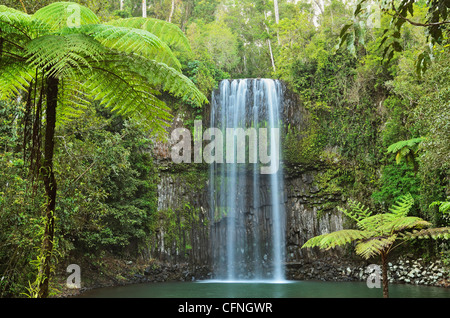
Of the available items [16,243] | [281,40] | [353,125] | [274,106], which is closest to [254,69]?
[281,40]

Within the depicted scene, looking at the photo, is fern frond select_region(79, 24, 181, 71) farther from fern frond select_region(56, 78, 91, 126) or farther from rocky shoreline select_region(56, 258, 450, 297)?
rocky shoreline select_region(56, 258, 450, 297)

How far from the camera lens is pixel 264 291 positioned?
11172 millimetres

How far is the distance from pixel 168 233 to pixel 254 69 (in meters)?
13.3

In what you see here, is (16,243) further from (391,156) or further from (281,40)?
(281,40)

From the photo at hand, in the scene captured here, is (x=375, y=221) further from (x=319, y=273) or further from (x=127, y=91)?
(x=319, y=273)

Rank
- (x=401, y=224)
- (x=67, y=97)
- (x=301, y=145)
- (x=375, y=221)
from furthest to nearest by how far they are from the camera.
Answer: (x=301, y=145) → (x=375, y=221) → (x=401, y=224) → (x=67, y=97)

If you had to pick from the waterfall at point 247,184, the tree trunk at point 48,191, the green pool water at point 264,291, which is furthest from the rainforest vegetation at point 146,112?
the green pool water at point 264,291

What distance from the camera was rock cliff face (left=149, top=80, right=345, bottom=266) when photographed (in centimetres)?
1458

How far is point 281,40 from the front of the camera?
20.7 m

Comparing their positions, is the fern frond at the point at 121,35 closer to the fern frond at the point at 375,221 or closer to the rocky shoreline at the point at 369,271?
the fern frond at the point at 375,221

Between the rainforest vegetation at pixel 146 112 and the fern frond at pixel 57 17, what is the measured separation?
0.05ft

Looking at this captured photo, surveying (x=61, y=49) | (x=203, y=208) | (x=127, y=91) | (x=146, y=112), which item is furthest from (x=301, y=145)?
(x=61, y=49)

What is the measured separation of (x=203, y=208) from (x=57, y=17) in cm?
1316

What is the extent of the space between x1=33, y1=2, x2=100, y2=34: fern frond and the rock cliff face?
12.5m
